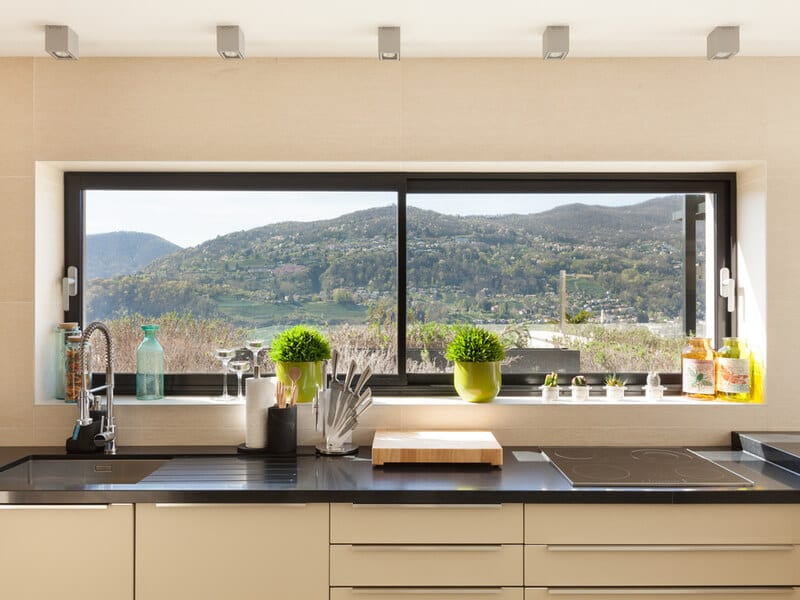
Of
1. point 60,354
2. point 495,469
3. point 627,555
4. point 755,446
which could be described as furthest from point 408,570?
point 60,354

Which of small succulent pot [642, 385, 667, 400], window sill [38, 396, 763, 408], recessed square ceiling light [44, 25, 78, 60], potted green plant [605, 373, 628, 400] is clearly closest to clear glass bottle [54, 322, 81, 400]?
window sill [38, 396, 763, 408]

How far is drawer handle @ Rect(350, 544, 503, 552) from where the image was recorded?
1.88 m

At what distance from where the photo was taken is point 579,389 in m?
2.54

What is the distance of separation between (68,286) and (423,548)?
5.67 ft

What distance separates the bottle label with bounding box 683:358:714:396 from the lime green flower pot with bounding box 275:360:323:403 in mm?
1426

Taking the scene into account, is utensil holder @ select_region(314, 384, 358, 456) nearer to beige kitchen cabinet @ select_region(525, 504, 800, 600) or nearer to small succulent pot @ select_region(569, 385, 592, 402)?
beige kitchen cabinet @ select_region(525, 504, 800, 600)

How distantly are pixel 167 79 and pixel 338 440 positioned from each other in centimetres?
147

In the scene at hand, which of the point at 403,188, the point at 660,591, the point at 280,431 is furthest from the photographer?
the point at 403,188

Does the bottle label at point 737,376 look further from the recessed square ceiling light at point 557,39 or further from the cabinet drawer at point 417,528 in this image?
the recessed square ceiling light at point 557,39

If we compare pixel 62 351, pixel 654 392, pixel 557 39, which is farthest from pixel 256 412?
pixel 557 39

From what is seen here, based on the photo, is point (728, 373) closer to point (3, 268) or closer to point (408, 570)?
point (408, 570)

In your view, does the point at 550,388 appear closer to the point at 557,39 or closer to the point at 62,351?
the point at 557,39

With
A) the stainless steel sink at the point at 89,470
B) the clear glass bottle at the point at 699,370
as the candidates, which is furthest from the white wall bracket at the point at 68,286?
the clear glass bottle at the point at 699,370

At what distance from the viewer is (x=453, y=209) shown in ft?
8.85
